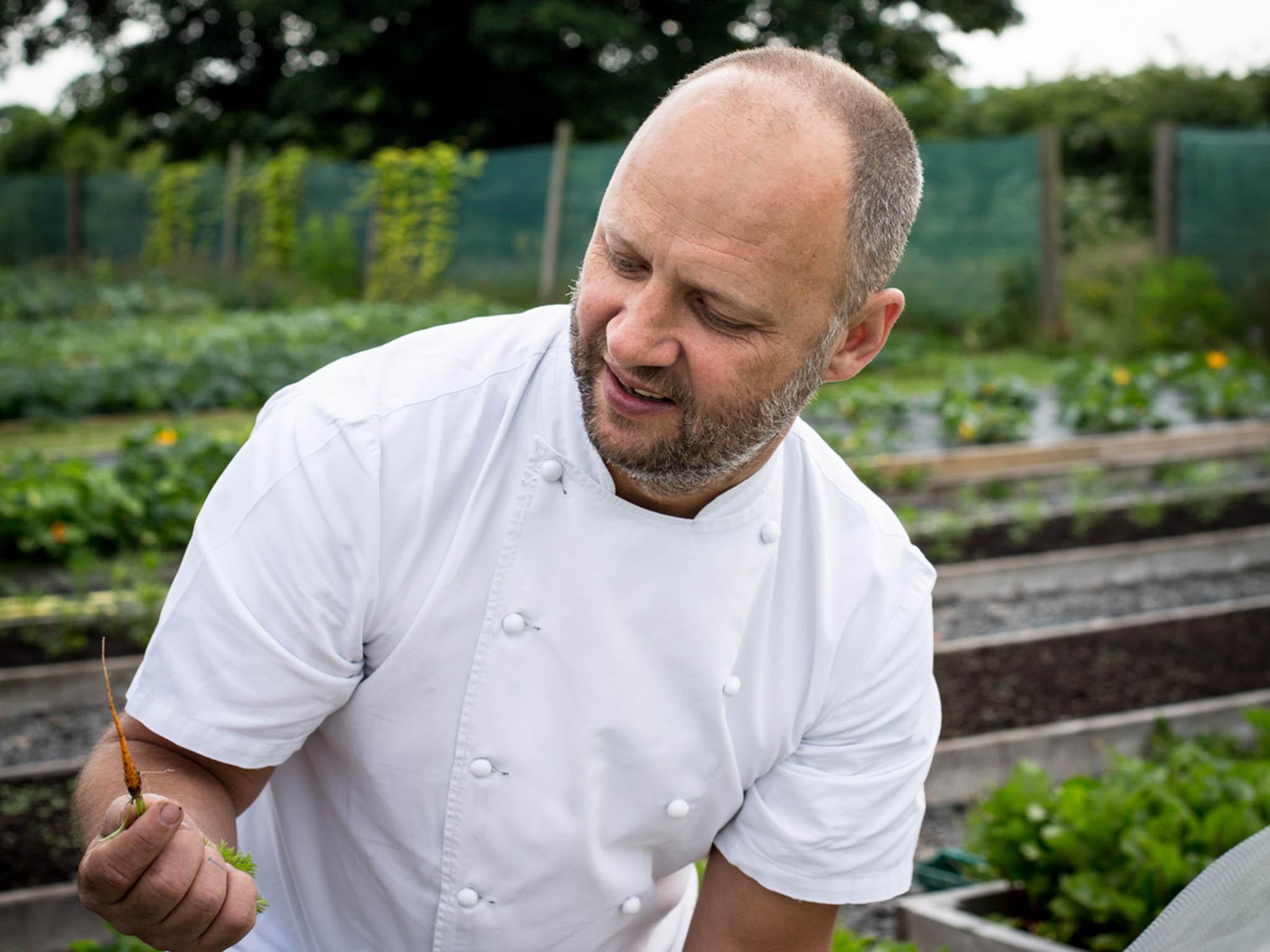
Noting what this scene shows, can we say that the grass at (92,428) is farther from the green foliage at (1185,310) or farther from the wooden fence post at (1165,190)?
the wooden fence post at (1165,190)

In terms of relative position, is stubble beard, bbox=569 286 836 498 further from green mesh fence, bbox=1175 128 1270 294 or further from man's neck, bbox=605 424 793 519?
green mesh fence, bbox=1175 128 1270 294

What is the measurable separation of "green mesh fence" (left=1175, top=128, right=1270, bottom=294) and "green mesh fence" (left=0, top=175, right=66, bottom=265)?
17946 mm

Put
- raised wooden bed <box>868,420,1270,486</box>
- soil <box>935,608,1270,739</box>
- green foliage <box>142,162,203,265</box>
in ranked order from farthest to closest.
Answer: green foliage <box>142,162,203,265</box> < raised wooden bed <box>868,420,1270,486</box> < soil <box>935,608,1270,739</box>

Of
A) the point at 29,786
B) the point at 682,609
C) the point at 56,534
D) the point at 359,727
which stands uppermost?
the point at 682,609

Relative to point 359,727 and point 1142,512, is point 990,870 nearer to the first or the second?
point 359,727

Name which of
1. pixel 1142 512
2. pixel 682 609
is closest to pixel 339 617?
pixel 682 609

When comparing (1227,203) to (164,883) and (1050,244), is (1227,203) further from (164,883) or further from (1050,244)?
(164,883)

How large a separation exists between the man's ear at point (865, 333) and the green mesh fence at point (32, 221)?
76.4ft

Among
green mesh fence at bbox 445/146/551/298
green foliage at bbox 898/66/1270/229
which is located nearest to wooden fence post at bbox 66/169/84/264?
green mesh fence at bbox 445/146/551/298

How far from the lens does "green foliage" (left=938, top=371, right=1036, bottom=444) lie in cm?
804

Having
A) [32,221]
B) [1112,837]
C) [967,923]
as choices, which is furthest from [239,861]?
[32,221]

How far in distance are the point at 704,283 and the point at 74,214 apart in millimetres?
23323

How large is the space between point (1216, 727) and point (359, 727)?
3364mm

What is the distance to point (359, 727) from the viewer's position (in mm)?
1787
